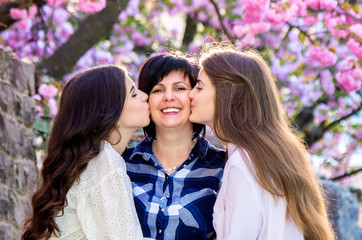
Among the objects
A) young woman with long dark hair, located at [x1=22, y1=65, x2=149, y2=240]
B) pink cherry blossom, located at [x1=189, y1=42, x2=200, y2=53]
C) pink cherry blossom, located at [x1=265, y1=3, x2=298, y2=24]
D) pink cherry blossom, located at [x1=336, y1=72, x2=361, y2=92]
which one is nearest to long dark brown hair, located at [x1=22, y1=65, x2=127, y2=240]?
young woman with long dark hair, located at [x1=22, y1=65, x2=149, y2=240]

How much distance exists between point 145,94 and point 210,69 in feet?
1.35

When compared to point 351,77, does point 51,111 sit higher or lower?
lower

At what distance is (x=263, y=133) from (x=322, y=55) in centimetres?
297

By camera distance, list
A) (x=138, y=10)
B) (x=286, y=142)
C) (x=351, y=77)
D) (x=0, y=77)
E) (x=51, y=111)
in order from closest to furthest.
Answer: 1. (x=286, y=142)
2. (x=0, y=77)
3. (x=51, y=111)
4. (x=351, y=77)
5. (x=138, y=10)

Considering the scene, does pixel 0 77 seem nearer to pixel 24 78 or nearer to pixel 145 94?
pixel 24 78

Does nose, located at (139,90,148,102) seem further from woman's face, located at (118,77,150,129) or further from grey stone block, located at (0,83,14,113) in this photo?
grey stone block, located at (0,83,14,113)

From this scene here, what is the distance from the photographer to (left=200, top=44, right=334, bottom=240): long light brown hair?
2.60 metres

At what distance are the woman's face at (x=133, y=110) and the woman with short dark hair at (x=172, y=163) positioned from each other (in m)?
0.13

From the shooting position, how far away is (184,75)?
319 centimetres

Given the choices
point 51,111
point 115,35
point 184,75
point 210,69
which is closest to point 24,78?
point 51,111

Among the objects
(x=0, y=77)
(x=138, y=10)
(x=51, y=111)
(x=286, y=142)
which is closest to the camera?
(x=286, y=142)

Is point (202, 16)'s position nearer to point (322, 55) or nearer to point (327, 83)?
point (327, 83)

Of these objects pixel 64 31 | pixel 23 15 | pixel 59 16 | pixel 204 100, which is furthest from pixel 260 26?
pixel 204 100

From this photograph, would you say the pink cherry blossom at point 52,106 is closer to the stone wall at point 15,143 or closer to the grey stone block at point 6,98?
the stone wall at point 15,143
